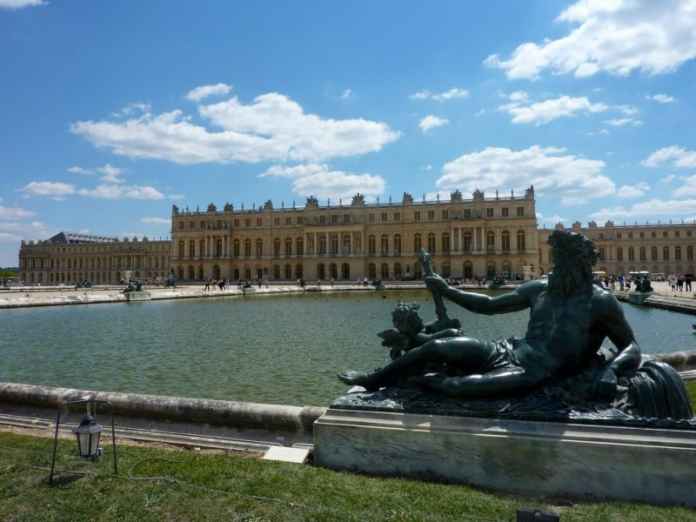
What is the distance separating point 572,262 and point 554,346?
0.70 metres

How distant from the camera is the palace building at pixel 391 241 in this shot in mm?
73250

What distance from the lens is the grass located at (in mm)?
3254

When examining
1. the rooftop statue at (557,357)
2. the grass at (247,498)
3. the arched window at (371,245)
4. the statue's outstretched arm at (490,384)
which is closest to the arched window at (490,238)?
the arched window at (371,245)

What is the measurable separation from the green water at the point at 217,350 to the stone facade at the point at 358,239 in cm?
5238

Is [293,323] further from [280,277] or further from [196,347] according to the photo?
[280,277]

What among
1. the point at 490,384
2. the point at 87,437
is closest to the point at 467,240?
the point at 490,384

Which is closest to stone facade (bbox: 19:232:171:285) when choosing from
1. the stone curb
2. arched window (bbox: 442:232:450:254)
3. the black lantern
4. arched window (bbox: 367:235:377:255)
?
arched window (bbox: 367:235:377:255)

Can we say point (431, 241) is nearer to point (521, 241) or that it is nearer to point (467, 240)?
point (467, 240)

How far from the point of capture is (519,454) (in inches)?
145

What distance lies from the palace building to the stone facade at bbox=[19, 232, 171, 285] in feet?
46.5

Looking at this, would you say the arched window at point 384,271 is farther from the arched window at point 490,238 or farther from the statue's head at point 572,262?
the statue's head at point 572,262

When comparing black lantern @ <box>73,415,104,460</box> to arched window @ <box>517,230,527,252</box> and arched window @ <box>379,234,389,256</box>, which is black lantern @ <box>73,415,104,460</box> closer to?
arched window @ <box>517,230,527,252</box>

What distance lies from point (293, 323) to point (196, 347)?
6252 millimetres

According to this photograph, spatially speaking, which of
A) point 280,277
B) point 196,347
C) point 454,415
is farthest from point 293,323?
point 280,277
